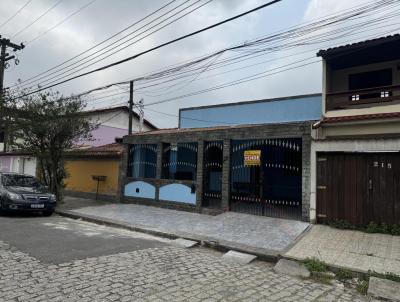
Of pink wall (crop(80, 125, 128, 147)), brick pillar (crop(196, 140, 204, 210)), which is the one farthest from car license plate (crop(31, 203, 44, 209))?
pink wall (crop(80, 125, 128, 147))

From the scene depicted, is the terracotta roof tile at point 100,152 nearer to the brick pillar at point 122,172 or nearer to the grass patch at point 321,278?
the brick pillar at point 122,172

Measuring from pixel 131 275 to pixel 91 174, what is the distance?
12921 millimetres

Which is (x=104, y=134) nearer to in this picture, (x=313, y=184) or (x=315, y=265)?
(x=313, y=184)

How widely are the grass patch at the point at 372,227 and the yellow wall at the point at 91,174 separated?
994 cm

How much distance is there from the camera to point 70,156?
19000 millimetres

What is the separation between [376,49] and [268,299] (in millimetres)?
9613

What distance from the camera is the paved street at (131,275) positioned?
4867 mm

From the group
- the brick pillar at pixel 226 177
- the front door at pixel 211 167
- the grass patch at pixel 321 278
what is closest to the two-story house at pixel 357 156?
the brick pillar at pixel 226 177

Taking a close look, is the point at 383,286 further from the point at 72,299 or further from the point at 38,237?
the point at 38,237

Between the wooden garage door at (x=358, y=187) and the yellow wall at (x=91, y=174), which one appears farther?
the yellow wall at (x=91, y=174)

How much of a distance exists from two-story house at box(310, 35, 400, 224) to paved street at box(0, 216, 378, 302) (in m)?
3.86

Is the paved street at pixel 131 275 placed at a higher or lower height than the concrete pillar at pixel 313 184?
lower

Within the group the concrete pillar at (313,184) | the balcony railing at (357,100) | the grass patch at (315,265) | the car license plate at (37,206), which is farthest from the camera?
the car license plate at (37,206)

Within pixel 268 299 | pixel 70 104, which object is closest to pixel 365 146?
pixel 268 299
